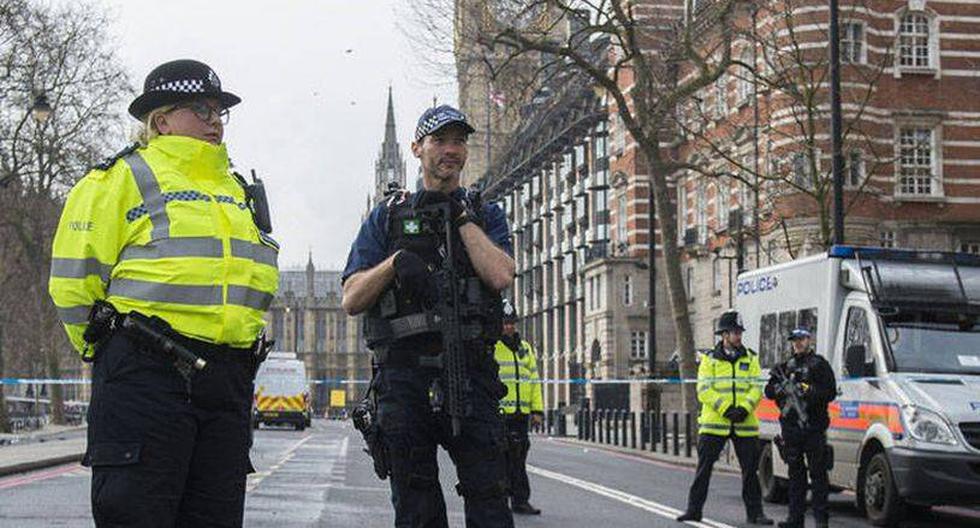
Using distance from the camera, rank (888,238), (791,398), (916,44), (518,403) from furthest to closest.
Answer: (916,44) → (888,238) → (518,403) → (791,398)

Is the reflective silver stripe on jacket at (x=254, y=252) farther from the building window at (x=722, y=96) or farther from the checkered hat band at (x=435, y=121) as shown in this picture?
the building window at (x=722, y=96)

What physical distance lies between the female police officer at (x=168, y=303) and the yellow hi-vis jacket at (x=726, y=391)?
8.97 meters

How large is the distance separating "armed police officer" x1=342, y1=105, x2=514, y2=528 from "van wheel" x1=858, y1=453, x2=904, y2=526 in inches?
354

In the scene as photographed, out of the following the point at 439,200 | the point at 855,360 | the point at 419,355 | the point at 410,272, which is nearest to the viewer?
the point at 410,272

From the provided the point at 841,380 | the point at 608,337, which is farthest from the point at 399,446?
the point at 608,337

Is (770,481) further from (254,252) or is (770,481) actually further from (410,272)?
(254,252)

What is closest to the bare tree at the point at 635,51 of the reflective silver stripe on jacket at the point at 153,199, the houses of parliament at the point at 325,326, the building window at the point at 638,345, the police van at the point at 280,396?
the police van at the point at 280,396

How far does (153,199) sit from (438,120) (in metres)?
1.34

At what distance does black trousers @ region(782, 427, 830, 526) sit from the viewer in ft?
43.5

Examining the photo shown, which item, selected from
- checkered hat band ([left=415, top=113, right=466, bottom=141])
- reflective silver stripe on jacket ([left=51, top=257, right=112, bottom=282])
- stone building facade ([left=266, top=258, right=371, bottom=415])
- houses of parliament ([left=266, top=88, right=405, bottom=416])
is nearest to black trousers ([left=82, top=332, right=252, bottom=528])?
reflective silver stripe on jacket ([left=51, top=257, right=112, bottom=282])

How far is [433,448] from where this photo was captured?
595 cm

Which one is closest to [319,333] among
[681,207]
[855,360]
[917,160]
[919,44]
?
[681,207]

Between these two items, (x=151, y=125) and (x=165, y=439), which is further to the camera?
(x=151, y=125)

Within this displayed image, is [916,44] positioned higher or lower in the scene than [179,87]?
higher
